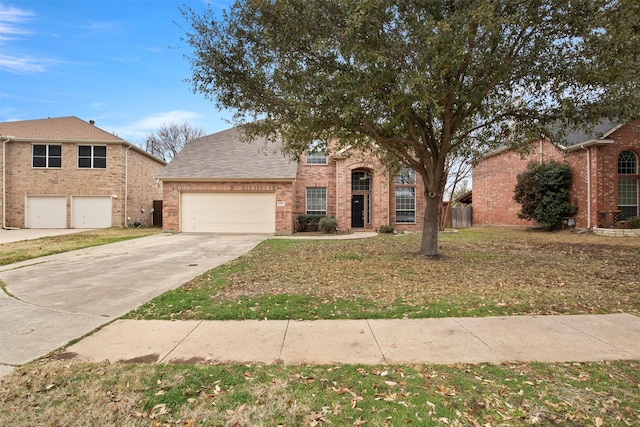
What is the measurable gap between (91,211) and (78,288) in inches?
689

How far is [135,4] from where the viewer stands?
891 cm

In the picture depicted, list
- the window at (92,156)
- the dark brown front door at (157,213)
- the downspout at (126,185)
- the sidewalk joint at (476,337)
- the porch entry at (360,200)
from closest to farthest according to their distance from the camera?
the sidewalk joint at (476,337), the porch entry at (360,200), the window at (92,156), the downspout at (126,185), the dark brown front door at (157,213)

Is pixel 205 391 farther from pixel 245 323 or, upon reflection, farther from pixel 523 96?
pixel 523 96

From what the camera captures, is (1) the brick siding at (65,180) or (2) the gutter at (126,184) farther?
(2) the gutter at (126,184)

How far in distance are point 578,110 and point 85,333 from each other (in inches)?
416

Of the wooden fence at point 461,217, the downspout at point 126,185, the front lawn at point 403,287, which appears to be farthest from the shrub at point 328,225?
the wooden fence at point 461,217

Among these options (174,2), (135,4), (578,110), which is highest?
(135,4)

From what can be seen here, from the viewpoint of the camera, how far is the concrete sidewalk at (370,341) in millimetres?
3297

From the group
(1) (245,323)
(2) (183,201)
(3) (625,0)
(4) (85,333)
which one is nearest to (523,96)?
(3) (625,0)

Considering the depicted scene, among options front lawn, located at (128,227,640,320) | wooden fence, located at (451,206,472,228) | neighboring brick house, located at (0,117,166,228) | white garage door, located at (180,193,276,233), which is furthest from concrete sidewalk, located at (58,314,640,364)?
wooden fence, located at (451,206,472,228)

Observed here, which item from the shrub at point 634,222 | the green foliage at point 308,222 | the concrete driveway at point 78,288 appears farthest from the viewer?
the green foliage at point 308,222

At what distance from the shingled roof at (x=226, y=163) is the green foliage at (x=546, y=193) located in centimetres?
1303

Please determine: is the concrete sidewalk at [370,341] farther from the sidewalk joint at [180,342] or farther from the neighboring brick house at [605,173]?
the neighboring brick house at [605,173]

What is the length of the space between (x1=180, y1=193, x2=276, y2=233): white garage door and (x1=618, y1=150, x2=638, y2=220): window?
17.4 metres
